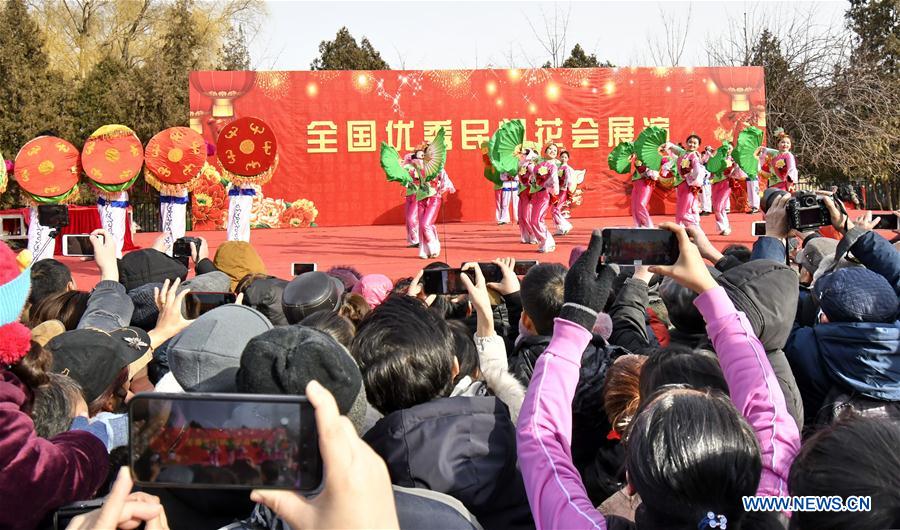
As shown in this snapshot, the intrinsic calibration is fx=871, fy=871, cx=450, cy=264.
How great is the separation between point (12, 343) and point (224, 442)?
770mm

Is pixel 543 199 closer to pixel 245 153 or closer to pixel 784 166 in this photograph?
pixel 784 166

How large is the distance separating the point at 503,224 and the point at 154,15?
12.4m

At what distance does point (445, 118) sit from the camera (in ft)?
52.4

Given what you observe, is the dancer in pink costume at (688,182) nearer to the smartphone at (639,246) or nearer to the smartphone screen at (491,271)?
the smartphone screen at (491,271)

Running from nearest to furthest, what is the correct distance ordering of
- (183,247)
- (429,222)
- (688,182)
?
(183,247) → (429,222) → (688,182)

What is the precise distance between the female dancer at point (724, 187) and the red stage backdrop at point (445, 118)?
391cm

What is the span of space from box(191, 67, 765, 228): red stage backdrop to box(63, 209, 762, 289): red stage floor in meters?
0.75

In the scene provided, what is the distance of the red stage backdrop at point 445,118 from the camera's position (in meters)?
15.5

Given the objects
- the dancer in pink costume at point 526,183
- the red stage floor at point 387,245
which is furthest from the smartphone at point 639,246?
the dancer in pink costume at point 526,183

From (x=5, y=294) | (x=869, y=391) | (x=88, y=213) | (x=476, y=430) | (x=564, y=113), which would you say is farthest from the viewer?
(x=564, y=113)

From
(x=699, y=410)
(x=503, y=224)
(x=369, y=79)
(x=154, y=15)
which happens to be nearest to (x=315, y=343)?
(x=699, y=410)

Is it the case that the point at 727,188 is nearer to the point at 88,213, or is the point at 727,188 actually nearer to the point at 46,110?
the point at 88,213

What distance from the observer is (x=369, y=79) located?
1578 cm

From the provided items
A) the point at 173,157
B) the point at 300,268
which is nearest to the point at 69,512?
the point at 300,268
